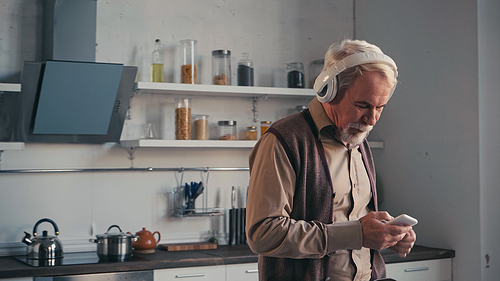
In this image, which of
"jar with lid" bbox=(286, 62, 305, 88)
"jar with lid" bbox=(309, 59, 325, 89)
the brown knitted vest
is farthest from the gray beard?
→ "jar with lid" bbox=(309, 59, 325, 89)

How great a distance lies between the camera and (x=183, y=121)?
2926mm

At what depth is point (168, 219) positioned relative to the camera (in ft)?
10.1

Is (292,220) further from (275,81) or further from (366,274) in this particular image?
(275,81)

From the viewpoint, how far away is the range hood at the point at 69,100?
2605 millimetres

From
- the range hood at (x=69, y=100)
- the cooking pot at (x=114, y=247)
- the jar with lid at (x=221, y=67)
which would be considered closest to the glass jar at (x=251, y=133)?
the jar with lid at (x=221, y=67)

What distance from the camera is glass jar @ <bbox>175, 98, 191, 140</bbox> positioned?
2.93 meters

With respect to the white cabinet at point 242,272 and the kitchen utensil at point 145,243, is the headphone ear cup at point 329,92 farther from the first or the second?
the kitchen utensil at point 145,243

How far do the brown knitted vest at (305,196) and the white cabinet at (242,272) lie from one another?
4.26 ft

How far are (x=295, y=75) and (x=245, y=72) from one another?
1.15 feet

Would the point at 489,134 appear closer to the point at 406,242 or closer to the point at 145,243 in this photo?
the point at 406,242

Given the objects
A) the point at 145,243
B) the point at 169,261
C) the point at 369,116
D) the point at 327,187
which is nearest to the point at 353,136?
the point at 369,116

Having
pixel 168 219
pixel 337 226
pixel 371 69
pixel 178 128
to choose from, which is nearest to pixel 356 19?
pixel 178 128

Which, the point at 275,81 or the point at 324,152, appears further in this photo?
the point at 275,81

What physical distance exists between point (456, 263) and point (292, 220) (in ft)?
6.64
